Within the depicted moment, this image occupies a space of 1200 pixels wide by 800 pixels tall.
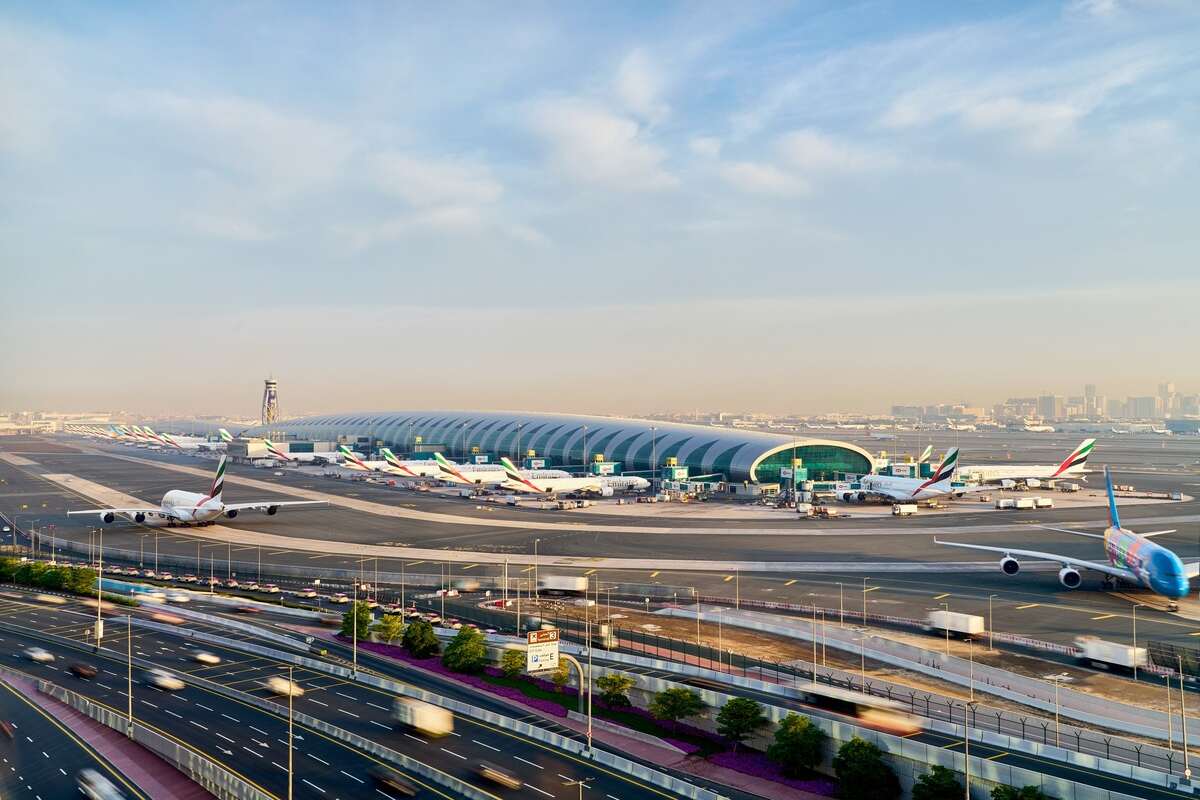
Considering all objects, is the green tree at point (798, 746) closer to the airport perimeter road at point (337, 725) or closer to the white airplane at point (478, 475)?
the airport perimeter road at point (337, 725)

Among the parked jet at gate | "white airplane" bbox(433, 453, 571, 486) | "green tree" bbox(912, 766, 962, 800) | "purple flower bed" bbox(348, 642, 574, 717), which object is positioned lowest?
"purple flower bed" bbox(348, 642, 574, 717)

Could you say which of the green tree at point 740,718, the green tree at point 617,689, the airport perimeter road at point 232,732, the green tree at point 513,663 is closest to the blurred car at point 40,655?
the airport perimeter road at point 232,732

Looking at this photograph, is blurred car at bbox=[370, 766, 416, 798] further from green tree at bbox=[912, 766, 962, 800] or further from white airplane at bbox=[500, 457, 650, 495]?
white airplane at bbox=[500, 457, 650, 495]

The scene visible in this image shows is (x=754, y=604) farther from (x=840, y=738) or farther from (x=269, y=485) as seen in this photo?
(x=269, y=485)

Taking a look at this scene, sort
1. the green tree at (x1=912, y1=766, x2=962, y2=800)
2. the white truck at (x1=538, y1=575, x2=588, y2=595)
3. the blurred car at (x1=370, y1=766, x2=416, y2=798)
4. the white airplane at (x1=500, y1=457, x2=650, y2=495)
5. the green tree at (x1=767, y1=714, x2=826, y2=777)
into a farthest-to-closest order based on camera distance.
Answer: the white airplane at (x1=500, y1=457, x2=650, y2=495) < the white truck at (x1=538, y1=575, x2=588, y2=595) < the green tree at (x1=767, y1=714, x2=826, y2=777) < the blurred car at (x1=370, y1=766, x2=416, y2=798) < the green tree at (x1=912, y1=766, x2=962, y2=800)

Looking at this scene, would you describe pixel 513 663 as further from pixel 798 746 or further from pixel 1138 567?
pixel 1138 567

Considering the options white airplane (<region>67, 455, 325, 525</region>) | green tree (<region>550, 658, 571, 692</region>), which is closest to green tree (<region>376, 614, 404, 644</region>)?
green tree (<region>550, 658, 571, 692</region>)

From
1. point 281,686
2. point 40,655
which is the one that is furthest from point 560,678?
point 40,655
